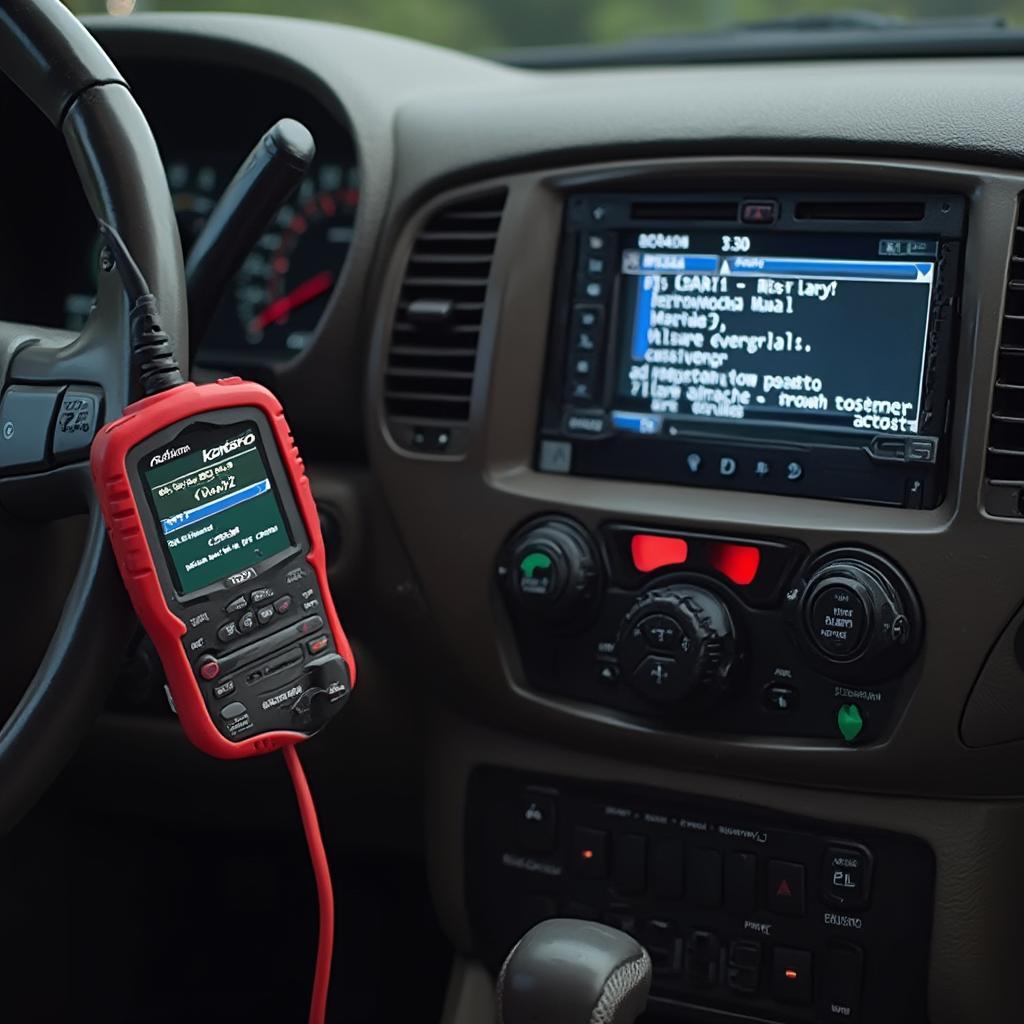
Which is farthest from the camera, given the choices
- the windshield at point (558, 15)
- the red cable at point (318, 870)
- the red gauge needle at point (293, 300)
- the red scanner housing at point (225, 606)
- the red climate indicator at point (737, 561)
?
the windshield at point (558, 15)

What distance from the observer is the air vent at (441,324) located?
1548 mm

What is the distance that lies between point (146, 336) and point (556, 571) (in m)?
0.56

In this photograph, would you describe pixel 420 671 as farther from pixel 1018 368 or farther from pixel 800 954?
pixel 1018 368

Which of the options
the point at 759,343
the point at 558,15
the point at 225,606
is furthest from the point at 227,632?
the point at 558,15

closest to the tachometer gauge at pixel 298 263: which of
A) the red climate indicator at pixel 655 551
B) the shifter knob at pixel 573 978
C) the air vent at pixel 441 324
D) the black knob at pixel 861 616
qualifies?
the air vent at pixel 441 324

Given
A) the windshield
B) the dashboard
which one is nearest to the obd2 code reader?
the dashboard

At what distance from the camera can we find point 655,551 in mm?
1452

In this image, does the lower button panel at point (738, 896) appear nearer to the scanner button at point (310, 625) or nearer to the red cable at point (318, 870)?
→ the red cable at point (318, 870)

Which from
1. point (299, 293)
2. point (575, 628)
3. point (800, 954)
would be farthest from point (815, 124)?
point (800, 954)

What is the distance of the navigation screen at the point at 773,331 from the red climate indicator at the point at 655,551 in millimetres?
102

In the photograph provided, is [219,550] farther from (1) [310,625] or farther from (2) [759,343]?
(2) [759,343]

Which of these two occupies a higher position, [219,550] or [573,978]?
[219,550]

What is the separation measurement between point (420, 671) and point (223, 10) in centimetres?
82

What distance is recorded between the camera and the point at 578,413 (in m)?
1.50
